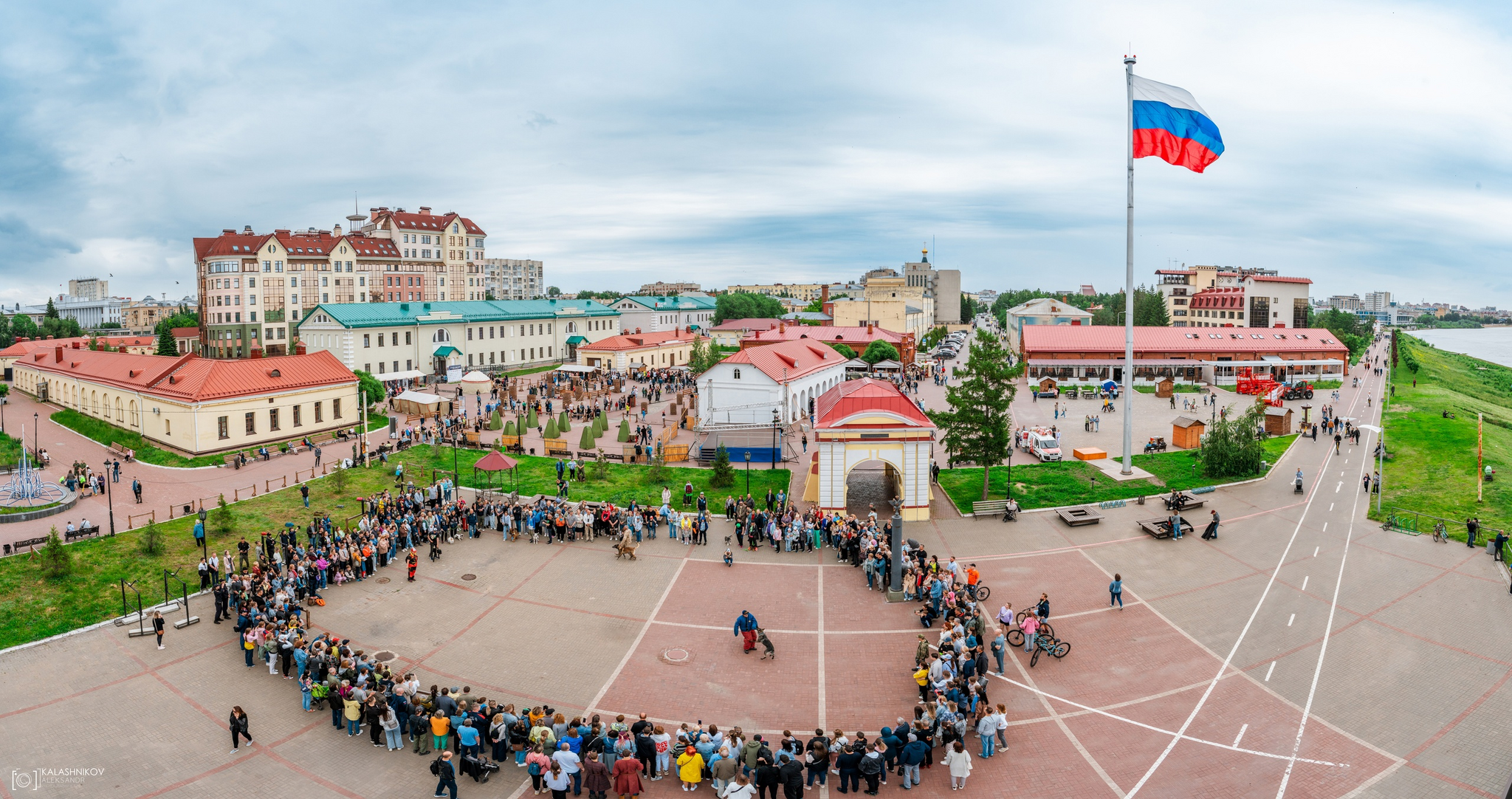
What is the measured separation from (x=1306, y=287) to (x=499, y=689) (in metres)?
120

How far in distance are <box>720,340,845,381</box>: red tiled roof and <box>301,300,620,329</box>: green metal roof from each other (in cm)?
3392

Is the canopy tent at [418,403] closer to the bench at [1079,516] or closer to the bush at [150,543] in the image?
the bush at [150,543]

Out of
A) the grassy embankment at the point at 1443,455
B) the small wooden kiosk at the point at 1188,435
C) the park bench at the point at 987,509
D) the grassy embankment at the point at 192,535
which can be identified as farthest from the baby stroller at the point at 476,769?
the small wooden kiosk at the point at 1188,435

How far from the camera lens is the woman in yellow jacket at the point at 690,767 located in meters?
13.3

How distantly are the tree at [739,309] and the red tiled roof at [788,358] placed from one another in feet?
206

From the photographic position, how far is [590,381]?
63969 millimetres

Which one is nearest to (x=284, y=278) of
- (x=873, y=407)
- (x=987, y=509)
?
(x=873, y=407)

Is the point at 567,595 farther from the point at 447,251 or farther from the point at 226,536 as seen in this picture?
the point at 447,251

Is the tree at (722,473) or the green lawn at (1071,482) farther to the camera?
the tree at (722,473)

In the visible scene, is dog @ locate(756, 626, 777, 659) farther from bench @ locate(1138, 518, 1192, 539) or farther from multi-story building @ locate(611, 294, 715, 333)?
multi-story building @ locate(611, 294, 715, 333)

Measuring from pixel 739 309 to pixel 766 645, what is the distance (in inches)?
4355

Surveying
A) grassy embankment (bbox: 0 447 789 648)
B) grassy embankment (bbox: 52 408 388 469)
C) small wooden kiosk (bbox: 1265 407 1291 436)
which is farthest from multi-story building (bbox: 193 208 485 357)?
small wooden kiosk (bbox: 1265 407 1291 436)

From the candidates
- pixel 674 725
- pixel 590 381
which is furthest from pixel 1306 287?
pixel 674 725

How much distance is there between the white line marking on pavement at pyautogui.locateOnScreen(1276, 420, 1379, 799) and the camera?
45.8 ft
